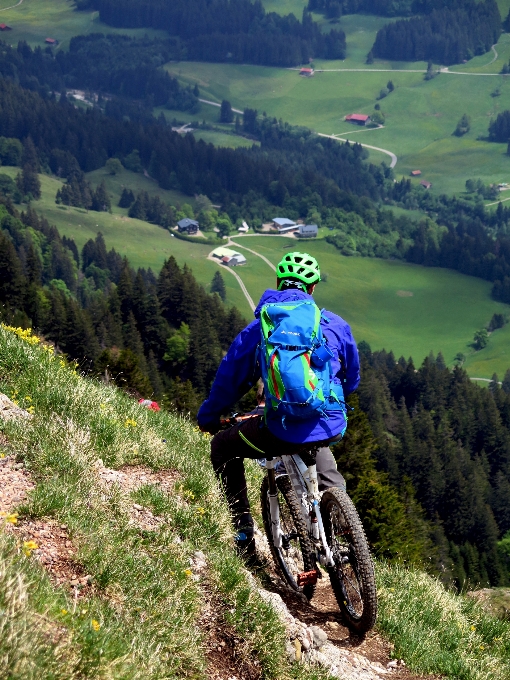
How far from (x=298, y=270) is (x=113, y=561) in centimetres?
401

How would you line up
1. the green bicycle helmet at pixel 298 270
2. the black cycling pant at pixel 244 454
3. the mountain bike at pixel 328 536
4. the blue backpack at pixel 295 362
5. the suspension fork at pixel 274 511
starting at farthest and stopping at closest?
the suspension fork at pixel 274 511, the green bicycle helmet at pixel 298 270, the black cycling pant at pixel 244 454, the mountain bike at pixel 328 536, the blue backpack at pixel 295 362

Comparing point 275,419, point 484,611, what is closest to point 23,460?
point 275,419

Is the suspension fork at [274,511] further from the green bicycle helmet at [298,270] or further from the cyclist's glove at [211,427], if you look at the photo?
the green bicycle helmet at [298,270]

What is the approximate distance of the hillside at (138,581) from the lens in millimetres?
6539

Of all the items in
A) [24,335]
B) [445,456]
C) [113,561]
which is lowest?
[445,456]

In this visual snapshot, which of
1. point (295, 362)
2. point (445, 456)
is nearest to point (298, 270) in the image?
point (295, 362)

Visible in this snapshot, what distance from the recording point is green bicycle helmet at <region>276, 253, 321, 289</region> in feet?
33.0

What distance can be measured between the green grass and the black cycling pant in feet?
0.81

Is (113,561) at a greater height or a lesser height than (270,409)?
lesser

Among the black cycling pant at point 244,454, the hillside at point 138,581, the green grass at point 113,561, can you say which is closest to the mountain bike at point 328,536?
the black cycling pant at point 244,454

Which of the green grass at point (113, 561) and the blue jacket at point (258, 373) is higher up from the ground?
the blue jacket at point (258, 373)

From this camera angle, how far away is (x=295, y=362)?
9.03 metres

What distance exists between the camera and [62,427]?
412 inches

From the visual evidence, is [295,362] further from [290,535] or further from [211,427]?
[290,535]
